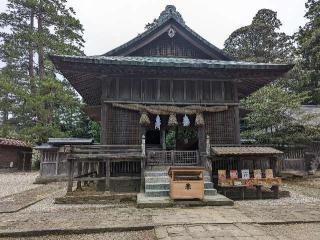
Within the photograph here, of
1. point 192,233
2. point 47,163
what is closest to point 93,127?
point 47,163

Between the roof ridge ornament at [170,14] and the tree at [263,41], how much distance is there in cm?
3091

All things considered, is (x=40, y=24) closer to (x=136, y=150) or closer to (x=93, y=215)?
(x=136, y=150)

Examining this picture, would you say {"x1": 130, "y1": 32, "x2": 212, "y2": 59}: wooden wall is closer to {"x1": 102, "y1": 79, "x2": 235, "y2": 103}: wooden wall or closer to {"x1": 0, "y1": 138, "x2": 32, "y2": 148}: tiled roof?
{"x1": 102, "y1": 79, "x2": 235, "y2": 103}: wooden wall

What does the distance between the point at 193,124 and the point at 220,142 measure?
5.72ft

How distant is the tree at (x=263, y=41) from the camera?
145 feet

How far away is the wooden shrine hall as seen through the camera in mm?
12695

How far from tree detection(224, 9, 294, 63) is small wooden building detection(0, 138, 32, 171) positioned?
112 feet

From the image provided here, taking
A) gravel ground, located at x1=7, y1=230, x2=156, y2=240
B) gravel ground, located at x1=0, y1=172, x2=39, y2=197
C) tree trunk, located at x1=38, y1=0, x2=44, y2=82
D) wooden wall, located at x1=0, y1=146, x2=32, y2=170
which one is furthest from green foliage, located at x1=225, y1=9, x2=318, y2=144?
wooden wall, located at x1=0, y1=146, x2=32, y2=170

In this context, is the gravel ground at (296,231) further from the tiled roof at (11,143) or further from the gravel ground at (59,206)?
the tiled roof at (11,143)

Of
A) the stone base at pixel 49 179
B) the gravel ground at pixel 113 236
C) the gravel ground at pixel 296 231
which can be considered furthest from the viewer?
the stone base at pixel 49 179

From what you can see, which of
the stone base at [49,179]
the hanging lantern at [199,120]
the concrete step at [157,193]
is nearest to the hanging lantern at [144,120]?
the hanging lantern at [199,120]

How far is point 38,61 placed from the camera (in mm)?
33156

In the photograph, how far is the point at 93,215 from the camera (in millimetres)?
8477

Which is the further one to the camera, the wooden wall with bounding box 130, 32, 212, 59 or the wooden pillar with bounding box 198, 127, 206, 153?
the wooden wall with bounding box 130, 32, 212, 59
